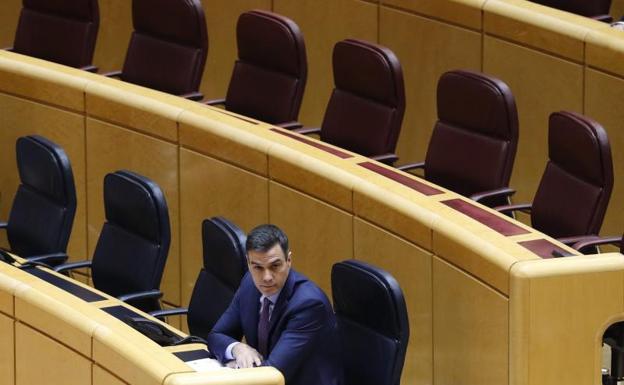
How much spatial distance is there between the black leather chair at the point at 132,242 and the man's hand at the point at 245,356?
0.53 meters

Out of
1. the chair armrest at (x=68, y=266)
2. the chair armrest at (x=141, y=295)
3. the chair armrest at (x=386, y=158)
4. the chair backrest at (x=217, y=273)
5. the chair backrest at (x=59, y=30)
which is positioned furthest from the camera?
the chair backrest at (x=59, y=30)

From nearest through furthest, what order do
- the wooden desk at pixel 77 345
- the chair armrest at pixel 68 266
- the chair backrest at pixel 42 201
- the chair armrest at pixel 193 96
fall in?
the wooden desk at pixel 77 345 < the chair armrest at pixel 68 266 < the chair backrest at pixel 42 201 < the chair armrest at pixel 193 96

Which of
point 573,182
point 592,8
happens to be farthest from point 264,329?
point 592,8

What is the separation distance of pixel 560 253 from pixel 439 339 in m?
0.41

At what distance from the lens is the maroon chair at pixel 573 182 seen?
339cm

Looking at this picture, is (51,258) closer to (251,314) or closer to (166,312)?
(166,312)

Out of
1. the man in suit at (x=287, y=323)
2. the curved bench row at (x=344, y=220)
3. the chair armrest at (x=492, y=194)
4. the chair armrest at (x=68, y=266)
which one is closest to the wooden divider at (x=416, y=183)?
the curved bench row at (x=344, y=220)

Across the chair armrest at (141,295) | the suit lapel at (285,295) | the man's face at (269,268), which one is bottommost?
the chair armrest at (141,295)

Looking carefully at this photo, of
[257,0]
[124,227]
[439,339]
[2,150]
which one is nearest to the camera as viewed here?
[439,339]

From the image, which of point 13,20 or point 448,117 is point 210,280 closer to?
point 448,117

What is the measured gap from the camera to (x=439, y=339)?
10.5 ft

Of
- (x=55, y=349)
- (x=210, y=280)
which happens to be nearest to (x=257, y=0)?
(x=210, y=280)

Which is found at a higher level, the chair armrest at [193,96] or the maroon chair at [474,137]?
the maroon chair at [474,137]

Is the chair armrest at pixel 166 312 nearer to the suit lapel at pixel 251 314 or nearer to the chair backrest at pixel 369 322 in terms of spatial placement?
the suit lapel at pixel 251 314
